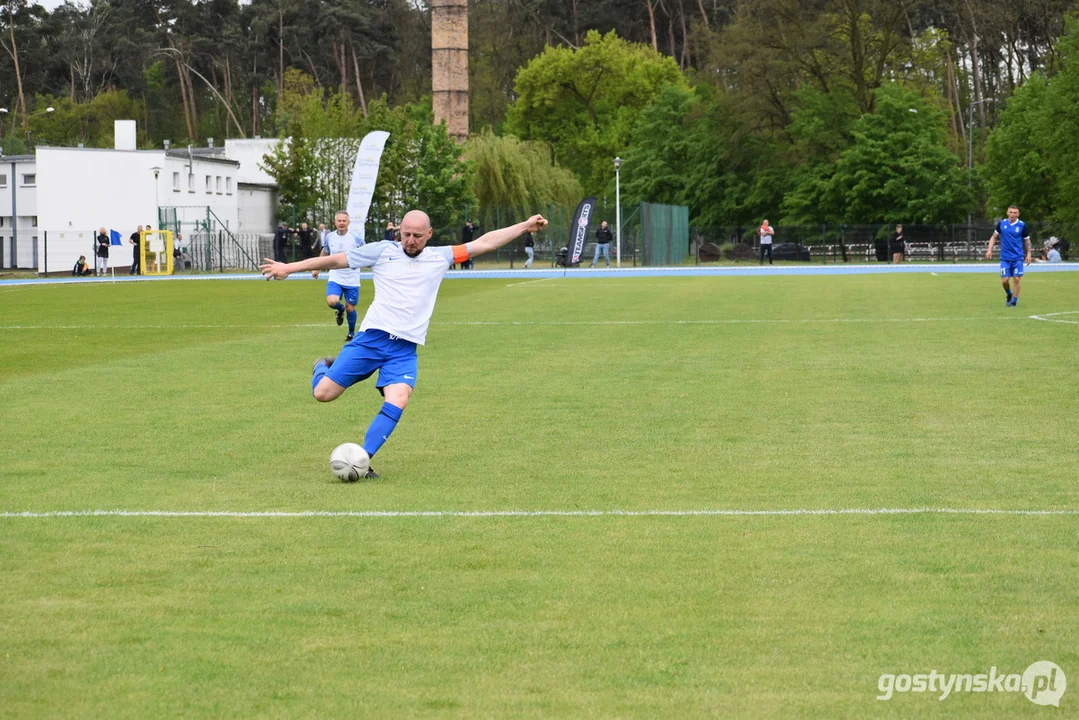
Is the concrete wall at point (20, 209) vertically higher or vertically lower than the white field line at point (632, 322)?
higher

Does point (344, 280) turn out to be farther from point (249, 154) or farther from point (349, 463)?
point (249, 154)

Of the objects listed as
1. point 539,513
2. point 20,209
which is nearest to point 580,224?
point 20,209

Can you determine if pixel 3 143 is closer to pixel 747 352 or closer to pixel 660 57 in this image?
pixel 660 57

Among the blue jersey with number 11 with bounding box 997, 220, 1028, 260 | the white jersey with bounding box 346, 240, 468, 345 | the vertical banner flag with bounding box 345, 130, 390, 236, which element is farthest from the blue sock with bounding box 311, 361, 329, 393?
the vertical banner flag with bounding box 345, 130, 390, 236

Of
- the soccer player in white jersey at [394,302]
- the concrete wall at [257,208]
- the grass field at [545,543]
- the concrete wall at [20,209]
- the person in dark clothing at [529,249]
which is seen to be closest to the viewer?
the grass field at [545,543]

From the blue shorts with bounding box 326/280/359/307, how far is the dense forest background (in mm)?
48803

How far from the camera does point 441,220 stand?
2788 inches

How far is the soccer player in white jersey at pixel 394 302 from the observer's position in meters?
10.1

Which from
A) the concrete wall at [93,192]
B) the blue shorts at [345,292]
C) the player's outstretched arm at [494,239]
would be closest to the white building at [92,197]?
the concrete wall at [93,192]

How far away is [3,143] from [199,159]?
26410 mm

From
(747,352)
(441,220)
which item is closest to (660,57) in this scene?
(441,220)

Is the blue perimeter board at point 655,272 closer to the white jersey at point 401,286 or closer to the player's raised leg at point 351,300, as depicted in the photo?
the player's raised leg at point 351,300

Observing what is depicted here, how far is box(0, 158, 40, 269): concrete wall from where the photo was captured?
77500 millimetres

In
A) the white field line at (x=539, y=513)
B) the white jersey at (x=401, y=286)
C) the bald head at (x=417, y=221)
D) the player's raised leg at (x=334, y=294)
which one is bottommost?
the white field line at (x=539, y=513)
